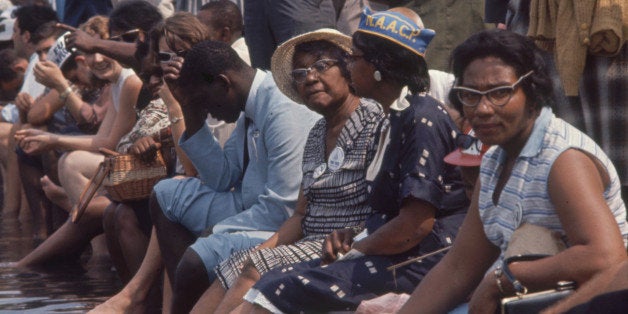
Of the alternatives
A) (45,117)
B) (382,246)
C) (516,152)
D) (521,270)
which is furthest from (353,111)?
(45,117)

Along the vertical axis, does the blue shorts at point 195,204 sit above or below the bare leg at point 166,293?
above

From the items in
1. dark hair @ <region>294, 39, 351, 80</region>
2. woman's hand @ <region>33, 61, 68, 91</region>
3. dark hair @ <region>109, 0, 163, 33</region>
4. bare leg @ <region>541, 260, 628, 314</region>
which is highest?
bare leg @ <region>541, 260, 628, 314</region>

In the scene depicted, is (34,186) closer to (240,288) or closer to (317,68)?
(317,68)

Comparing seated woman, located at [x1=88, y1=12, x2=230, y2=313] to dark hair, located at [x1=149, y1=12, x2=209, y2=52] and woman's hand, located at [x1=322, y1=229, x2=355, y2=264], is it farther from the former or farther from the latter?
woman's hand, located at [x1=322, y1=229, x2=355, y2=264]

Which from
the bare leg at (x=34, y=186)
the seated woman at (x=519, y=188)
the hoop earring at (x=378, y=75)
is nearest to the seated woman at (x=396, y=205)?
the hoop earring at (x=378, y=75)

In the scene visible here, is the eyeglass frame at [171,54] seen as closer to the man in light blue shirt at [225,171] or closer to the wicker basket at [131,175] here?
the man in light blue shirt at [225,171]

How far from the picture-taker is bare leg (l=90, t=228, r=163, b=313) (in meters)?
6.70

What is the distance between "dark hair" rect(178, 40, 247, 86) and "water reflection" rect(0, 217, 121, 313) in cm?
148

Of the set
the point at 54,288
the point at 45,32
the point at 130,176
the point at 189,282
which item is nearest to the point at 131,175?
the point at 130,176

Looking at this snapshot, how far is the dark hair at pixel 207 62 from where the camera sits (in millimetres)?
6254

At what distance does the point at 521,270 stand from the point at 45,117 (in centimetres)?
752

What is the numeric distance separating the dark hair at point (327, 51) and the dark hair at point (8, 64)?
25.3ft

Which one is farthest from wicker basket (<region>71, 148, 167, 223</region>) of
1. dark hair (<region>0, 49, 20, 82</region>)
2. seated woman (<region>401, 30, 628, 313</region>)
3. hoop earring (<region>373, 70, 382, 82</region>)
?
dark hair (<region>0, 49, 20, 82</region>)

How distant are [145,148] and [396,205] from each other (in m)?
2.76
